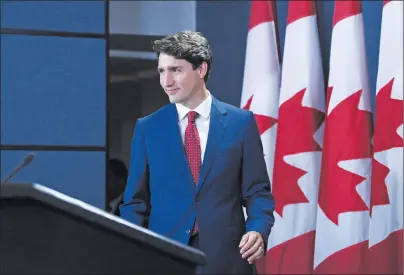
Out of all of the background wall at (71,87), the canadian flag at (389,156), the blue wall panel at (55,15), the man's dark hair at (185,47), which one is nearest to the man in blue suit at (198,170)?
the man's dark hair at (185,47)

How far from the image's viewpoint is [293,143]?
3660 millimetres

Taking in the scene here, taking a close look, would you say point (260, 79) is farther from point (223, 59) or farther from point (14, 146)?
point (14, 146)

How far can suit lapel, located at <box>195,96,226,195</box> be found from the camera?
6.25 feet

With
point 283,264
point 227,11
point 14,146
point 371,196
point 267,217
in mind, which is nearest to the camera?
point 267,217

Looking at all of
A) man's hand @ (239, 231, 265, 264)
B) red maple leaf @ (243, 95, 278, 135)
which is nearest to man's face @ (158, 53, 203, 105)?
man's hand @ (239, 231, 265, 264)

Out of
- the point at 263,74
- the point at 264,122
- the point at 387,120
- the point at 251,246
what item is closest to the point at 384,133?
the point at 387,120

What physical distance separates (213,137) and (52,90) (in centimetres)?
243

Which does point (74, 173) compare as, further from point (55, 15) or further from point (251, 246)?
point (251, 246)

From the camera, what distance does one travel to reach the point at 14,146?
411 centimetres

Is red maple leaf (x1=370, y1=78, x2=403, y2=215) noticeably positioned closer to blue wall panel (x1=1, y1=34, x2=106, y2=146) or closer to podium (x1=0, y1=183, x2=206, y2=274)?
blue wall panel (x1=1, y1=34, x2=106, y2=146)

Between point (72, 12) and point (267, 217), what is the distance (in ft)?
8.73

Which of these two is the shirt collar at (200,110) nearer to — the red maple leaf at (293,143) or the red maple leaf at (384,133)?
the red maple leaf at (384,133)

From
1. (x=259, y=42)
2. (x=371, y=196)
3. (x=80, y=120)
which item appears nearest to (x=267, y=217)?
(x=371, y=196)

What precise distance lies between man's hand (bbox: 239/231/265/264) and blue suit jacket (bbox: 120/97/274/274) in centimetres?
5
